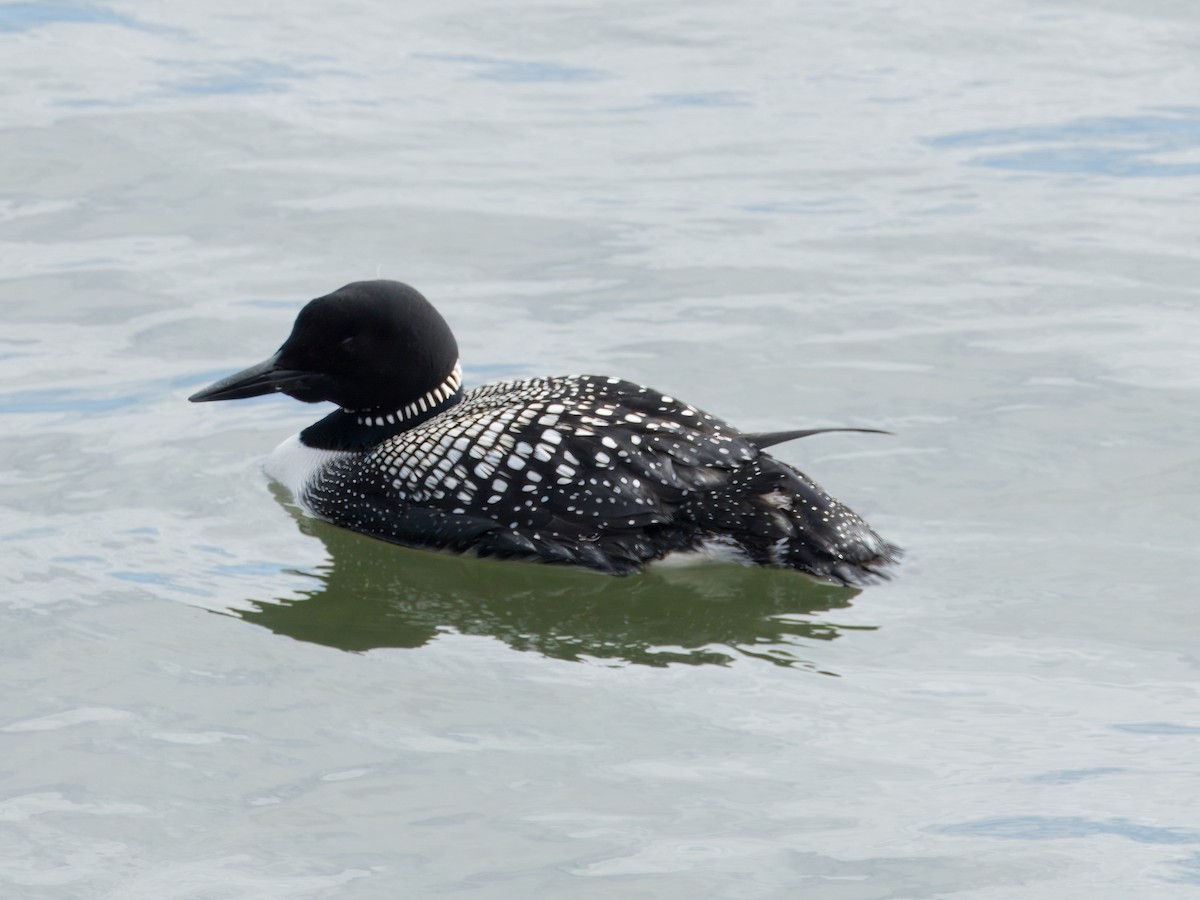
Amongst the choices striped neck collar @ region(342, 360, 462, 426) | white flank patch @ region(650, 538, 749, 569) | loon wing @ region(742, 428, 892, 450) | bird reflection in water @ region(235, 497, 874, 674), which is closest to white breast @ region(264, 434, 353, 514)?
striped neck collar @ region(342, 360, 462, 426)

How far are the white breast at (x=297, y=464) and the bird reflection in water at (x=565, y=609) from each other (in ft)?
1.27

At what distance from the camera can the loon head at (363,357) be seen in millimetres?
6211

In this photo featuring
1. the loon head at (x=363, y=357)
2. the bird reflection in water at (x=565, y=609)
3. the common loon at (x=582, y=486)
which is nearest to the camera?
the bird reflection in water at (x=565, y=609)

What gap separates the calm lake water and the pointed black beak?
300mm

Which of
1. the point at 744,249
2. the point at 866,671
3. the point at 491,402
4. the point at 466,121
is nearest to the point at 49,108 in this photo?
the point at 466,121

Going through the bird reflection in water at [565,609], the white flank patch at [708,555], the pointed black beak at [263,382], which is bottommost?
the bird reflection in water at [565,609]

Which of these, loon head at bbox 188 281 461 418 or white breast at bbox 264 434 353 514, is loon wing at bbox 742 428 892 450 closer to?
loon head at bbox 188 281 461 418

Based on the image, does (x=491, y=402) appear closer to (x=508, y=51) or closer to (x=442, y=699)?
(x=442, y=699)

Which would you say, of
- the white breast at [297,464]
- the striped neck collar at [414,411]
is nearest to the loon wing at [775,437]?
the striped neck collar at [414,411]

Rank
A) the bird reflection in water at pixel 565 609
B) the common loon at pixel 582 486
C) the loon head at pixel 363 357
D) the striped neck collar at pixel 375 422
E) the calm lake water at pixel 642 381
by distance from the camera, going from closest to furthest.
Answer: the calm lake water at pixel 642 381 → the bird reflection in water at pixel 565 609 → the common loon at pixel 582 486 → the loon head at pixel 363 357 → the striped neck collar at pixel 375 422

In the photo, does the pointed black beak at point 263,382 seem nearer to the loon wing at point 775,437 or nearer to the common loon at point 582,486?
the common loon at point 582,486

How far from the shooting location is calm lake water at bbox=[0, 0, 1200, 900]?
434 centimetres

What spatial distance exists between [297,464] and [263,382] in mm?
283

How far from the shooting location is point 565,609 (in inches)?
217
